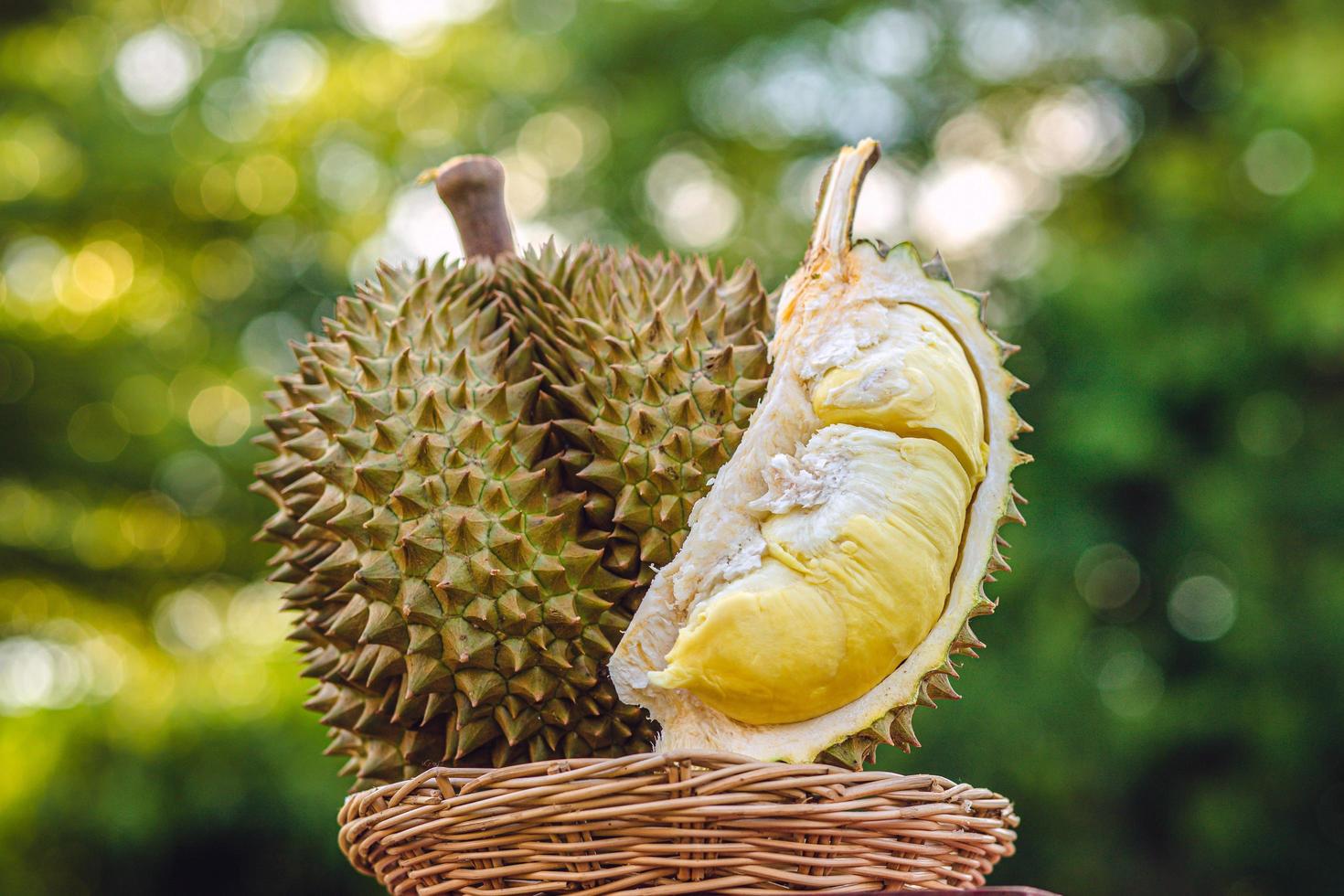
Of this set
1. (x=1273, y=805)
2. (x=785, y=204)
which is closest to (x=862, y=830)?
(x=1273, y=805)

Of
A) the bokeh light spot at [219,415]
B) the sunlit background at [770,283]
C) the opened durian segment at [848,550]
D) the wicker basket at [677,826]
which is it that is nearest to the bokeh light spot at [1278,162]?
the sunlit background at [770,283]

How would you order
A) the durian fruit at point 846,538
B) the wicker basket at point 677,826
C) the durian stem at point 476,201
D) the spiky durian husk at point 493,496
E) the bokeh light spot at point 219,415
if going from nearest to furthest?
1. the wicker basket at point 677,826
2. the durian fruit at point 846,538
3. the spiky durian husk at point 493,496
4. the durian stem at point 476,201
5. the bokeh light spot at point 219,415

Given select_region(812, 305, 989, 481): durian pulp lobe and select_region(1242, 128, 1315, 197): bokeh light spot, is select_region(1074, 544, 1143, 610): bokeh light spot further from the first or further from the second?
select_region(812, 305, 989, 481): durian pulp lobe

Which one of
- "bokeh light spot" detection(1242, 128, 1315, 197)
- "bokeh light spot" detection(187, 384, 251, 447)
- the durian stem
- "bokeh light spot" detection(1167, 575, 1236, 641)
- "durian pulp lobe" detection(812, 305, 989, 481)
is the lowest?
"bokeh light spot" detection(1167, 575, 1236, 641)

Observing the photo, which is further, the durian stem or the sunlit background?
the sunlit background

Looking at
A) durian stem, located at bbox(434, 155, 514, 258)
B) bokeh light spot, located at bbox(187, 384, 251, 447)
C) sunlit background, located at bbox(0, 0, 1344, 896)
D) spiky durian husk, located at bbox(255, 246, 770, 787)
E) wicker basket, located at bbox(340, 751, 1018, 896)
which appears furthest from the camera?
bokeh light spot, located at bbox(187, 384, 251, 447)

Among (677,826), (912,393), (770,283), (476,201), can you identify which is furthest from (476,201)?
(770,283)

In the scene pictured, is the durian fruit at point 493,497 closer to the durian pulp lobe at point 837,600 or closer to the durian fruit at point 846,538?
the durian fruit at point 846,538

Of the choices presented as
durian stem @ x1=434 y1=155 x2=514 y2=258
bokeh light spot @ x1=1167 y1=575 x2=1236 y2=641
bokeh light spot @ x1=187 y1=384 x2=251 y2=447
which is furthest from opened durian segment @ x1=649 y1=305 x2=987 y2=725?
bokeh light spot @ x1=187 y1=384 x2=251 y2=447

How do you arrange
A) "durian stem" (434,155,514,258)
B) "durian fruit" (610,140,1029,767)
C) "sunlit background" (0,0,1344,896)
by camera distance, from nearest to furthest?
1. "durian fruit" (610,140,1029,767)
2. "durian stem" (434,155,514,258)
3. "sunlit background" (0,0,1344,896)
